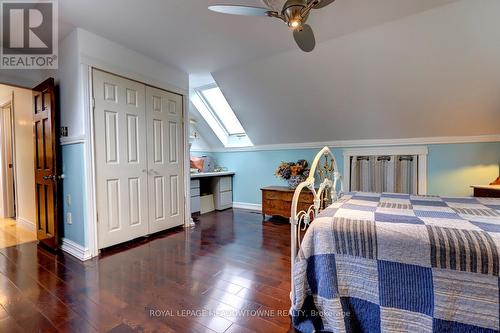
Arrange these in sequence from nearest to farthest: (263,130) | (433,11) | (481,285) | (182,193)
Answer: (481,285)
(433,11)
(182,193)
(263,130)

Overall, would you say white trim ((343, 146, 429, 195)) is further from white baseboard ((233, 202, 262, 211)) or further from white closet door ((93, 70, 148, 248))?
white closet door ((93, 70, 148, 248))

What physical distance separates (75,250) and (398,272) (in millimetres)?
2938

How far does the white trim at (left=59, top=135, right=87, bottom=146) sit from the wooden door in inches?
3.1

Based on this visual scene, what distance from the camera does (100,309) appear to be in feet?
5.19

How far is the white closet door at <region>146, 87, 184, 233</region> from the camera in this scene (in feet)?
10.00

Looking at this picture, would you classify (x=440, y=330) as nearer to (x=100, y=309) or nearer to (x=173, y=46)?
(x=100, y=309)

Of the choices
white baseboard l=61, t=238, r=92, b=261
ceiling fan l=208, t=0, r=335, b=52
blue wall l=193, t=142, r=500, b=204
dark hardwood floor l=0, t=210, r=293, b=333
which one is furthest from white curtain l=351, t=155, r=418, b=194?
white baseboard l=61, t=238, r=92, b=261

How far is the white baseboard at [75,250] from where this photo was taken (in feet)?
7.88

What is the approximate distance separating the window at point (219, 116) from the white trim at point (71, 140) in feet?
7.41

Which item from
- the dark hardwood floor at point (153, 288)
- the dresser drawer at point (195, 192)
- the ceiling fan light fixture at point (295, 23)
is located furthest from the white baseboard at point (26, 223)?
the ceiling fan light fixture at point (295, 23)

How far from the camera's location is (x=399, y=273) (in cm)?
112

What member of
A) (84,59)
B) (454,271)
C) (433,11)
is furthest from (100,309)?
(433,11)

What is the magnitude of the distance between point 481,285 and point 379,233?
1.36 ft

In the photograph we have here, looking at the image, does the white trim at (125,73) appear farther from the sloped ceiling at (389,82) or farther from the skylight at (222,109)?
the skylight at (222,109)
